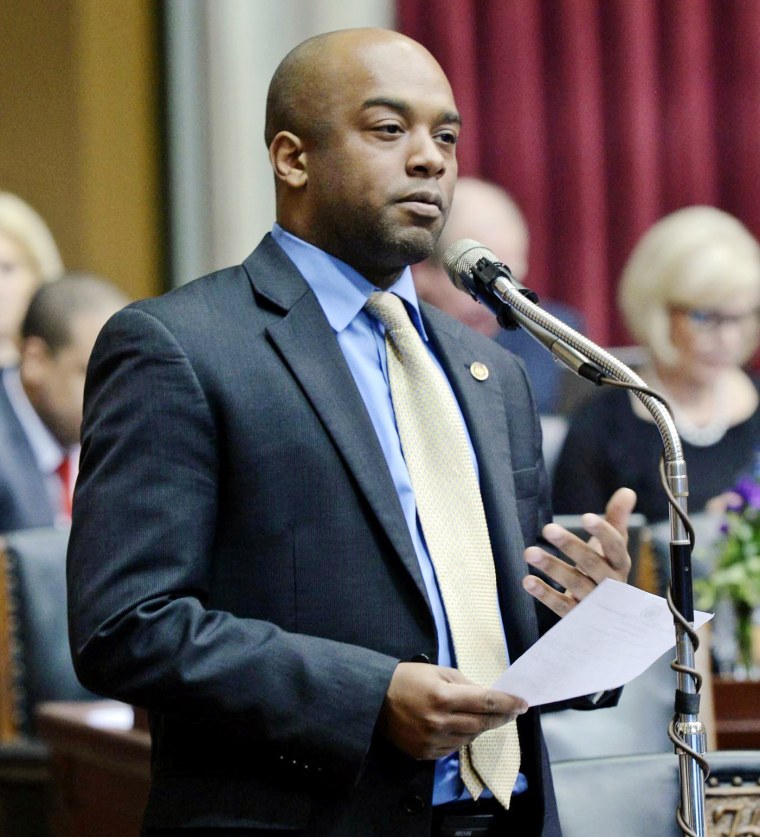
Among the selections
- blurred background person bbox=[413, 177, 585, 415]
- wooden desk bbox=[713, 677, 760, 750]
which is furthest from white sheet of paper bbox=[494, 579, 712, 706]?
blurred background person bbox=[413, 177, 585, 415]

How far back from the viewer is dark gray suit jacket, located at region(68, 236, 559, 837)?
54.9 inches

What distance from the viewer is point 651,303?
419 centimetres

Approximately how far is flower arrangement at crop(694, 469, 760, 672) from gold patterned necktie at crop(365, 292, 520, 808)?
1.45m

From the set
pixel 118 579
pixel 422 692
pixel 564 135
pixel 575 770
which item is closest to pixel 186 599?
pixel 118 579

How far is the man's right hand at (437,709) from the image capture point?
1341mm

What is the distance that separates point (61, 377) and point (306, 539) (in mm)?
2973

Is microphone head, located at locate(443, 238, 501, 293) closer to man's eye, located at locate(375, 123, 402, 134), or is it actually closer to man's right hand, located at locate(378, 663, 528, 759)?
man's eye, located at locate(375, 123, 402, 134)

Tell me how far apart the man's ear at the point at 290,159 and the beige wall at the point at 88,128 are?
2834mm

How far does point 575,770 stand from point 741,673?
59.2 inches

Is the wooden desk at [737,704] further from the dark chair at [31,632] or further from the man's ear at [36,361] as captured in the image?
the man's ear at [36,361]

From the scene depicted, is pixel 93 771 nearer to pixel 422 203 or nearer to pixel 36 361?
pixel 422 203

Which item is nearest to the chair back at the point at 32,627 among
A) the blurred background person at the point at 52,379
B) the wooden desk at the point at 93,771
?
the wooden desk at the point at 93,771

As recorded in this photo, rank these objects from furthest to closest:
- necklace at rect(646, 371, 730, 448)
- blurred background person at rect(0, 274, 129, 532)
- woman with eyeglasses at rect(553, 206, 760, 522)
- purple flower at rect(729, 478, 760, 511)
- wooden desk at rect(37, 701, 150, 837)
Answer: blurred background person at rect(0, 274, 129, 532)
necklace at rect(646, 371, 730, 448)
woman with eyeglasses at rect(553, 206, 760, 522)
purple flower at rect(729, 478, 760, 511)
wooden desk at rect(37, 701, 150, 837)

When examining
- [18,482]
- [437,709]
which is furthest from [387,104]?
[18,482]
